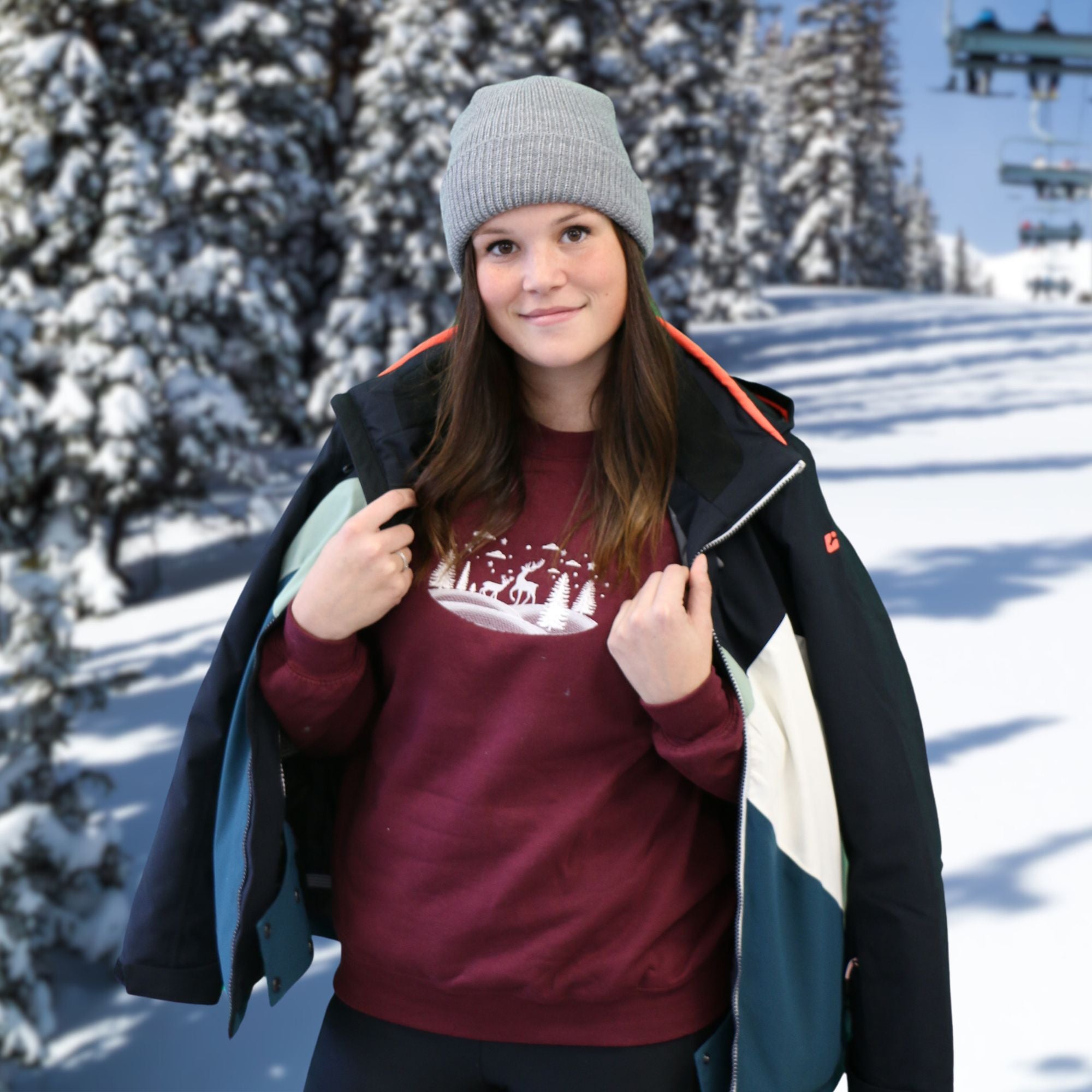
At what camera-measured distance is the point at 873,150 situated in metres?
45.2

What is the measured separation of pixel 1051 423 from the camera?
1262 cm

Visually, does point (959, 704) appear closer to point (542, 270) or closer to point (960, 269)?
point (542, 270)

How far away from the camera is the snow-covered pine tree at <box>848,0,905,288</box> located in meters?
43.5

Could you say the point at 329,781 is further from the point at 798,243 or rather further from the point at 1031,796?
the point at 798,243

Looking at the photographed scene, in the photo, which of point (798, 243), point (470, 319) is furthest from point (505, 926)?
point (798, 243)

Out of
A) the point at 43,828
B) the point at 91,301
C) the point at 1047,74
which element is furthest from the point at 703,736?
the point at 1047,74

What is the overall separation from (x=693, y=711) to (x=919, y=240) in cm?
7003

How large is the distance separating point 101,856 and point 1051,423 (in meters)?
→ 11.0

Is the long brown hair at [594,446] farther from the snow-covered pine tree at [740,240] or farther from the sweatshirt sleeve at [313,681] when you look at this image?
the snow-covered pine tree at [740,240]

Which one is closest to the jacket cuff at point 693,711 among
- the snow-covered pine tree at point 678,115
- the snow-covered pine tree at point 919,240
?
the snow-covered pine tree at point 678,115

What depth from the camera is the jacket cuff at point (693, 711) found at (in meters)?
1.60

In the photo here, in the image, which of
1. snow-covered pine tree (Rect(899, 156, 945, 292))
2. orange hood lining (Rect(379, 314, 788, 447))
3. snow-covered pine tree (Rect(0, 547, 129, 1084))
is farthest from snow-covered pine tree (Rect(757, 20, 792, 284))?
orange hood lining (Rect(379, 314, 788, 447))

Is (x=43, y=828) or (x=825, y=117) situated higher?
(x=825, y=117)

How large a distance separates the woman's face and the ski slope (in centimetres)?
294
